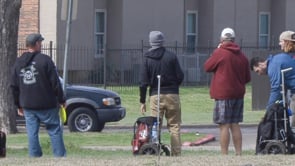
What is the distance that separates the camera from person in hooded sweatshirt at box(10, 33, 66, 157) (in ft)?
43.5

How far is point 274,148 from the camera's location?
44.0 feet

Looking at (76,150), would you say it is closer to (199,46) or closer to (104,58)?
(104,58)

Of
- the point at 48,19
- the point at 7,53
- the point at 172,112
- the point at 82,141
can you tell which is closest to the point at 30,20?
the point at 48,19

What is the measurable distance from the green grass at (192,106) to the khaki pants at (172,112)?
13.5 meters

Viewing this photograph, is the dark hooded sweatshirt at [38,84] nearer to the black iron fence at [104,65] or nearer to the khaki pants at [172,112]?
the khaki pants at [172,112]

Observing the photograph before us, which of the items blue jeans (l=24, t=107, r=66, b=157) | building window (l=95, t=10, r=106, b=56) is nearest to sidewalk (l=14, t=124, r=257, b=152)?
blue jeans (l=24, t=107, r=66, b=157)

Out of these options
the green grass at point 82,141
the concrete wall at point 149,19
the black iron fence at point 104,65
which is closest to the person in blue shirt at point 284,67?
the green grass at point 82,141

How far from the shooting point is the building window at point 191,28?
46.0 m

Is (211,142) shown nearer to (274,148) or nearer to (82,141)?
(82,141)

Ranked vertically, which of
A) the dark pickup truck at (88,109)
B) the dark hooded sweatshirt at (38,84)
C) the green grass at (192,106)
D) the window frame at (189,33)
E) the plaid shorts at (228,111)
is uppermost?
the window frame at (189,33)

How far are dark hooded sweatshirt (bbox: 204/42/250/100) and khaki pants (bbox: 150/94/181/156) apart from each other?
765mm

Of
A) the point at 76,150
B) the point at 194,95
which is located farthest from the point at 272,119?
the point at 194,95

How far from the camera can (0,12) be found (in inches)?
832

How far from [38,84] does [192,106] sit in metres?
23.0
